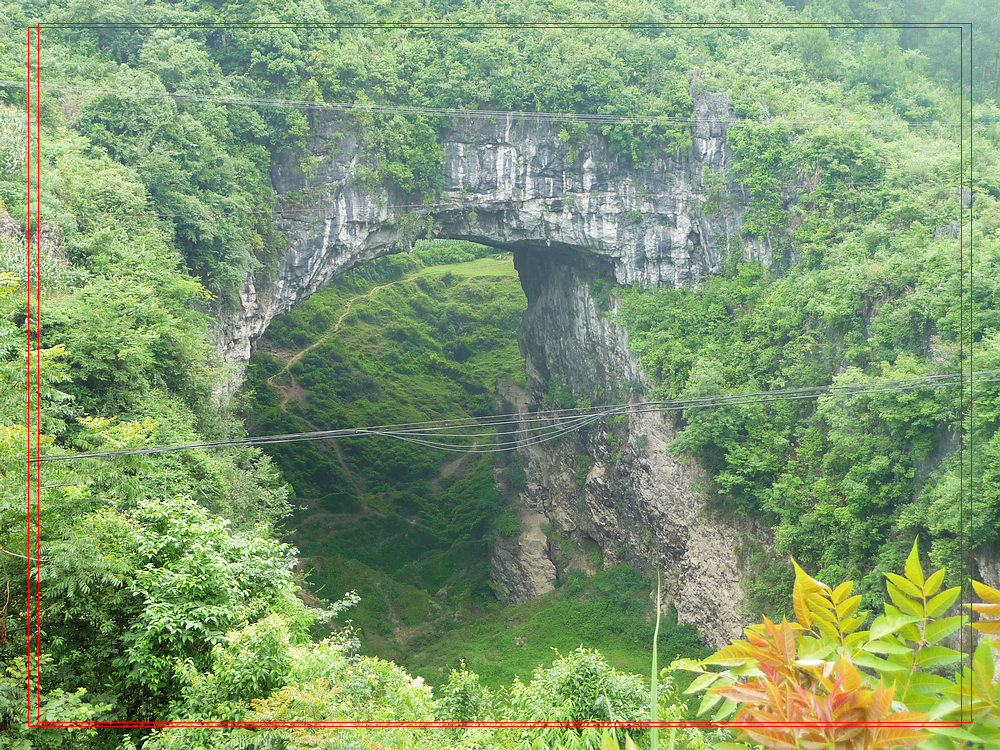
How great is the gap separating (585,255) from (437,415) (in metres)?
7.19

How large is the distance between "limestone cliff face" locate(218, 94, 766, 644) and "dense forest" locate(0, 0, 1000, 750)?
0.37 meters

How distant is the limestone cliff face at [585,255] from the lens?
13586 millimetres

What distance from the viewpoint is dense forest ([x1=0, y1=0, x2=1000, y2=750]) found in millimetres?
4816

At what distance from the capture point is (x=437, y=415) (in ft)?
70.1

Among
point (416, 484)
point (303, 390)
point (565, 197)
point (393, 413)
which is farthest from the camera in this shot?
point (303, 390)

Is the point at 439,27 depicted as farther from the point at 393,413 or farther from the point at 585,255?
the point at 393,413

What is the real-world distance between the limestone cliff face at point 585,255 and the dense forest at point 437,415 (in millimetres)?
366

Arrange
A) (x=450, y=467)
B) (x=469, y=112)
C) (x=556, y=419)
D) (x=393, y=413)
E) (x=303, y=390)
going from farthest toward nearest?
(x=303, y=390)
(x=393, y=413)
(x=450, y=467)
(x=556, y=419)
(x=469, y=112)

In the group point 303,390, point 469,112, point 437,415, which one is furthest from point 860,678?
point 303,390

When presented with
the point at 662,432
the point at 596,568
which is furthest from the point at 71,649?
the point at 596,568

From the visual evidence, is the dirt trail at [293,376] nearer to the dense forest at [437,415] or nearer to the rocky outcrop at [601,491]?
the dense forest at [437,415]

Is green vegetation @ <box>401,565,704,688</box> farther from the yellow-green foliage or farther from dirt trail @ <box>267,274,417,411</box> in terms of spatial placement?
the yellow-green foliage

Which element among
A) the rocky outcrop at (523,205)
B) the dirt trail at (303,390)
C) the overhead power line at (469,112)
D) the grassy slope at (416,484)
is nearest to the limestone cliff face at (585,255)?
the rocky outcrop at (523,205)

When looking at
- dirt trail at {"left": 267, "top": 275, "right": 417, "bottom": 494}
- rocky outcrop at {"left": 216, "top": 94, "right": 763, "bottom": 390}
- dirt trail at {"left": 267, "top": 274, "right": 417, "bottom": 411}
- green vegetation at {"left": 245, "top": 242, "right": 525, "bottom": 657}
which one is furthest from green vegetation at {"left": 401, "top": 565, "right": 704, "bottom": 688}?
dirt trail at {"left": 267, "top": 274, "right": 417, "bottom": 411}
